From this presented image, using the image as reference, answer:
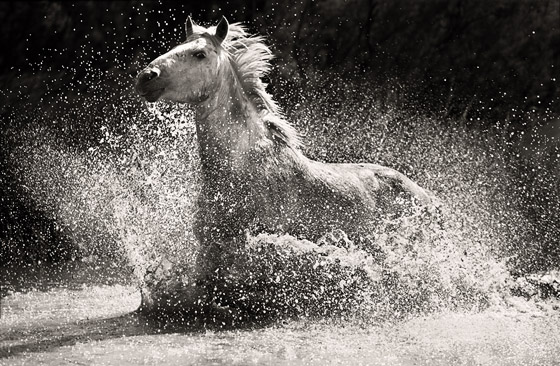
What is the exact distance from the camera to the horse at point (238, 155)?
3.76 m

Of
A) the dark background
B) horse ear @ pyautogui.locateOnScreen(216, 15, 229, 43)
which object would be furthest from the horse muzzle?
the dark background

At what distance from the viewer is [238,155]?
3.84 metres

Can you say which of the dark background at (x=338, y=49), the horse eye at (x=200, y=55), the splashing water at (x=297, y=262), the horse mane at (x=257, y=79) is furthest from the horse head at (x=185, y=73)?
the dark background at (x=338, y=49)

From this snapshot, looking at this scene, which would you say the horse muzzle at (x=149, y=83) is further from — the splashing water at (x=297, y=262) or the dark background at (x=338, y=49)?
the dark background at (x=338, y=49)

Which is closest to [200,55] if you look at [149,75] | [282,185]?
[149,75]

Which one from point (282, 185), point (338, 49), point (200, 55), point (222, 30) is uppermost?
point (338, 49)

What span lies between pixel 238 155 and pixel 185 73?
0.45 m

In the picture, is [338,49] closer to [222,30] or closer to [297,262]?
[222,30]

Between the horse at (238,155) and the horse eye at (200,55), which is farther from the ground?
the horse eye at (200,55)

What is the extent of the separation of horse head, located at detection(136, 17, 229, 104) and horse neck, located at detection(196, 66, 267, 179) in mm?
65

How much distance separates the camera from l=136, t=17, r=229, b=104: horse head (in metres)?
3.71

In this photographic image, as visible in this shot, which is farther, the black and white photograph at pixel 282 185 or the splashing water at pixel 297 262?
the splashing water at pixel 297 262

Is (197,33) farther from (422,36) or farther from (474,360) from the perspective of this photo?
(422,36)

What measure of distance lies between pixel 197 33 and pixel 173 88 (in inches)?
15.1
